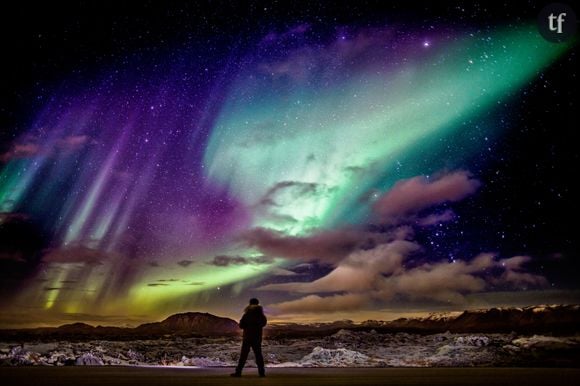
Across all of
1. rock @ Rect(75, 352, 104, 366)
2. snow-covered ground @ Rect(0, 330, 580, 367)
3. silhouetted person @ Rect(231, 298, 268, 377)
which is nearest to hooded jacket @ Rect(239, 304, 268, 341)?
silhouetted person @ Rect(231, 298, 268, 377)

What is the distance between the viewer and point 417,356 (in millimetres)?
19219

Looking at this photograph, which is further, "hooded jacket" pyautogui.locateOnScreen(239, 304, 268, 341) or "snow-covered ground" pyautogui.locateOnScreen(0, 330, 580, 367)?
"snow-covered ground" pyautogui.locateOnScreen(0, 330, 580, 367)

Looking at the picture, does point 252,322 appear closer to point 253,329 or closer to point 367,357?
point 253,329

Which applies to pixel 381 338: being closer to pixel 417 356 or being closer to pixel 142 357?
pixel 417 356

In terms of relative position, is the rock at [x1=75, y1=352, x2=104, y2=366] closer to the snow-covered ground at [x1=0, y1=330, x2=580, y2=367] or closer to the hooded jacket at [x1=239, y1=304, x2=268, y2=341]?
the snow-covered ground at [x1=0, y1=330, x2=580, y2=367]

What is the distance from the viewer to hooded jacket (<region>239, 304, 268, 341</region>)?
12469 millimetres

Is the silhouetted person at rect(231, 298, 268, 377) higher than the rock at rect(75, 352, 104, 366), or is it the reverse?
the silhouetted person at rect(231, 298, 268, 377)

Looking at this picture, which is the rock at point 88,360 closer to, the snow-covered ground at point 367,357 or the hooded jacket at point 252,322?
the snow-covered ground at point 367,357

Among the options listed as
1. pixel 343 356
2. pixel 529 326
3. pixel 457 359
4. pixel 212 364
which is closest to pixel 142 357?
pixel 212 364

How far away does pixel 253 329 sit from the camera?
491 inches

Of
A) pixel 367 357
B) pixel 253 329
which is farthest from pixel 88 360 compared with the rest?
pixel 367 357

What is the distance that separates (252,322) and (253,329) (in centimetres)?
16

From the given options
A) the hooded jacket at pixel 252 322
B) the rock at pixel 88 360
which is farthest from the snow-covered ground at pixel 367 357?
the hooded jacket at pixel 252 322

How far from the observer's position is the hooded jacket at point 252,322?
1247cm
